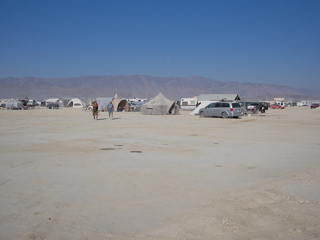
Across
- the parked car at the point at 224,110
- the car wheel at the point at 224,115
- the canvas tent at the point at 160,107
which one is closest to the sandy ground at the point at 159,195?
the parked car at the point at 224,110

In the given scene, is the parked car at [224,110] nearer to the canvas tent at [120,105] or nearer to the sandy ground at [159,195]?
the sandy ground at [159,195]

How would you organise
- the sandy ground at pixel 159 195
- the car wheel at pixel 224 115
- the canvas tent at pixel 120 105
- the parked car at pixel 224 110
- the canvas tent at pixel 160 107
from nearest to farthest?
the sandy ground at pixel 159 195 → the parked car at pixel 224 110 → the car wheel at pixel 224 115 → the canvas tent at pixel 160 107 → the canvas tent at pixel 120 105

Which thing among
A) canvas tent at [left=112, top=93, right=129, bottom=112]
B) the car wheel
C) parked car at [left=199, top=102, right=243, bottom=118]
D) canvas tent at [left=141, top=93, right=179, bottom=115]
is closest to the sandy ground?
parked car at [left=199, top=102, right=243, bottom=118]

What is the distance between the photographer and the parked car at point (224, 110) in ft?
97.0

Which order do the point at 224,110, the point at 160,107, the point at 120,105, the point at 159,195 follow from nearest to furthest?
the point at 159,195 → the point at 224,110 → the point at 160,107 → the point at 120,105

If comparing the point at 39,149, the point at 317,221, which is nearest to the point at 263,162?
the point at 317,221

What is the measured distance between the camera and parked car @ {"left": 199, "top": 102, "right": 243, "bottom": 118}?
29569 mm

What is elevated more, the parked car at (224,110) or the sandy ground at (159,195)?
the parked car at (224,110)

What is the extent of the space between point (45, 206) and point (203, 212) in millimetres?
2516

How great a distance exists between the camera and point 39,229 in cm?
421

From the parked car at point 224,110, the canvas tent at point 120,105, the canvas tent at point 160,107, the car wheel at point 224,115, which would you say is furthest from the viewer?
the canvas tent at point 120,105

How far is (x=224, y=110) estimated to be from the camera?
30062mm

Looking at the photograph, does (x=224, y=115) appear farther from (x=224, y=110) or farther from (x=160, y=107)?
(x=160, y=107)

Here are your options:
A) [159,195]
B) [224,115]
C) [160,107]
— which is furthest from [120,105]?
[159,195]
